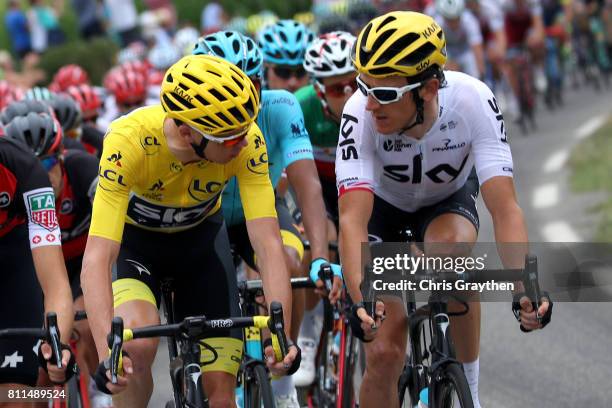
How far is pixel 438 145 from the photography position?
20.5ft

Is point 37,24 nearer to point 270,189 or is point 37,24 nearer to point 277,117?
point 277,117

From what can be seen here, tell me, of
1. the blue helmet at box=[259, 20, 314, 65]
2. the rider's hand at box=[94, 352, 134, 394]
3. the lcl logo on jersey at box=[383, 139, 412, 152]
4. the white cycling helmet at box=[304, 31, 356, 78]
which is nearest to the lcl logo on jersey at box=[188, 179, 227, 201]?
the lcl logo on jersey at box=[383, 139, 412, 152]

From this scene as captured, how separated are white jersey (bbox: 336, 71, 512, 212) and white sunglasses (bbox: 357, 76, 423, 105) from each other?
0.24 m

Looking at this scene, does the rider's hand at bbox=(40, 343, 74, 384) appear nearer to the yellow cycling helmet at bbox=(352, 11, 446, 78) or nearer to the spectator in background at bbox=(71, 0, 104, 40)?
the yellow cycling helmet at bbox=(352, 11, 446, 78)

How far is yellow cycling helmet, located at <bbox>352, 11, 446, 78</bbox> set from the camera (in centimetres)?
577

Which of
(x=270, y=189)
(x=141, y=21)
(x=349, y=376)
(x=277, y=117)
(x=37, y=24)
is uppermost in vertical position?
(x=141, y=21)

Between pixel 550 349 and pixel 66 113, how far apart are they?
3781mm

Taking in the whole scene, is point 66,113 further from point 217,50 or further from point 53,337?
point 53,337

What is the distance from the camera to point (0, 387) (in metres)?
6.01

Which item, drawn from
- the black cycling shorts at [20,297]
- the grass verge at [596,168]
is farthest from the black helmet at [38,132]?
the grass verge at [596,168]

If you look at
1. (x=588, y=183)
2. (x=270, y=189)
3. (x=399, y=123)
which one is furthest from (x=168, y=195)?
(x=588, y=183)

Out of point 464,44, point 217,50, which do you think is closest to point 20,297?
point 217,50

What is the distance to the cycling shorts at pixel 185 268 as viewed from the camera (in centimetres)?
627

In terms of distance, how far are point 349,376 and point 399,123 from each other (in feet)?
6.56
